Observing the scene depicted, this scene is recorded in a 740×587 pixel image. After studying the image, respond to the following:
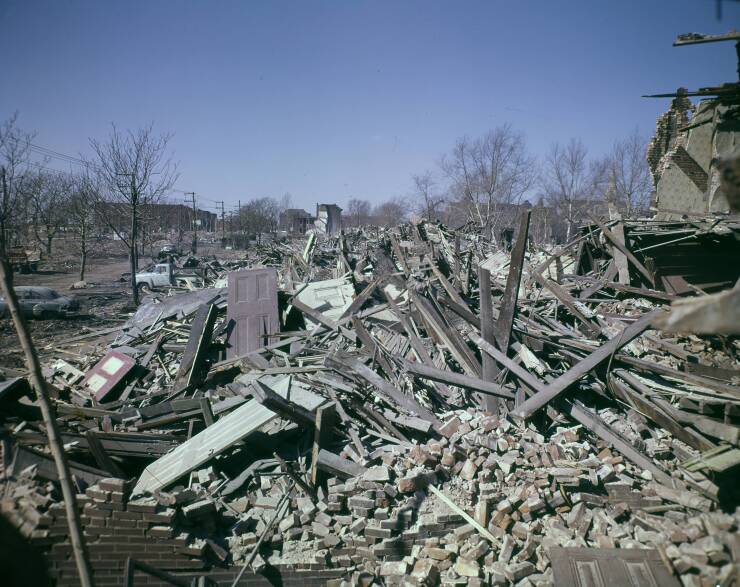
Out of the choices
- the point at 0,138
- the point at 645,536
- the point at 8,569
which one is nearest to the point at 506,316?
the point at 645,536

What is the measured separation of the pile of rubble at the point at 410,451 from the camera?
379 centimetres

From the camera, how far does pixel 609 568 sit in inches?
140

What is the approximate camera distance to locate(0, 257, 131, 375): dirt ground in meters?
10.1

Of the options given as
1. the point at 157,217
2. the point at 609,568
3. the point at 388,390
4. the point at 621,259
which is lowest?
the point at 609,568

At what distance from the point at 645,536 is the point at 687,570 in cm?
49

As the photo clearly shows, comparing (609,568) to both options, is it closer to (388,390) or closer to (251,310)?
(388,390)

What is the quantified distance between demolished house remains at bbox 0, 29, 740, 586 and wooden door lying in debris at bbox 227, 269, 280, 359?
3.1 inches

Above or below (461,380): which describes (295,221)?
above

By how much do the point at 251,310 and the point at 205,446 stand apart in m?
4.38

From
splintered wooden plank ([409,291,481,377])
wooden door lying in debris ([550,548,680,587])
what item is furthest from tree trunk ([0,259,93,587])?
splintered wooden plank ([409,291,481,377])

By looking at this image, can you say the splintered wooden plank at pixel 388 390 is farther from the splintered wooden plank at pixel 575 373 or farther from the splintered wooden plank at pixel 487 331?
the splintered wooden plank at pixel 575 373

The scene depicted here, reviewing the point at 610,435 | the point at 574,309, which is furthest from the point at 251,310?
the point at 610,435

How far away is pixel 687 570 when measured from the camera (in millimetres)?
3430

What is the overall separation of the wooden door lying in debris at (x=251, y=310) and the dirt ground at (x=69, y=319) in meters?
3.93
